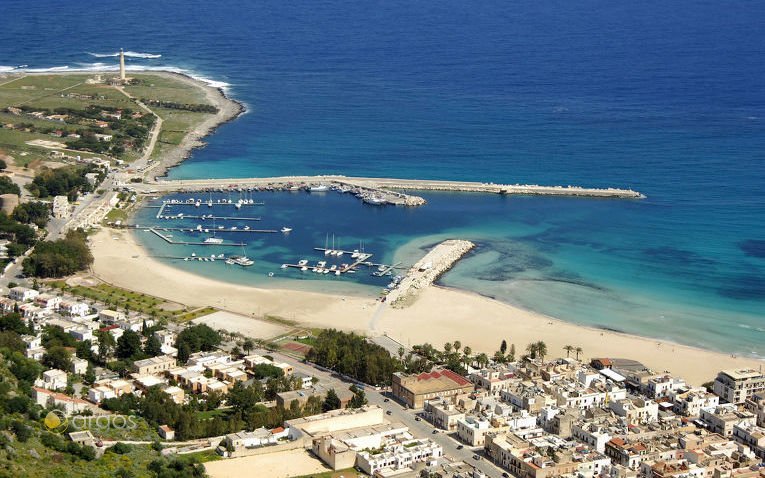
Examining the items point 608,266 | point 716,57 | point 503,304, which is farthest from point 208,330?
point 716,57

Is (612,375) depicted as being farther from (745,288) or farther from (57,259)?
(57,259)

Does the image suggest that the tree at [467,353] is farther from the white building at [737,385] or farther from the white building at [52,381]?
the white building at [52,381]

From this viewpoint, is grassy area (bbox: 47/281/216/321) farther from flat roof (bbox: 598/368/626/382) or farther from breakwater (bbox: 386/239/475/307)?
flat roof (bbox: 598/368/626/382)

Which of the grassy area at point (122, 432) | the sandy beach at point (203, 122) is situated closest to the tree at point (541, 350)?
the grassy area at point (122, 432)

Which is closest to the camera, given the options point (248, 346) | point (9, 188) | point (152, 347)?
point (152, 347)

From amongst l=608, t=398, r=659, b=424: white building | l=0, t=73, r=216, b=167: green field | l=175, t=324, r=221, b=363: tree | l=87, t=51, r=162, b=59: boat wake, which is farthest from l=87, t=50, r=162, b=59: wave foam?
l=608, t=398, r=659, b=424: white building

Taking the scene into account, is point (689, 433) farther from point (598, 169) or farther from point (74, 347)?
point (598, 169)

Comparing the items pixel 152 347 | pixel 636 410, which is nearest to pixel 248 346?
pixel 152 347
